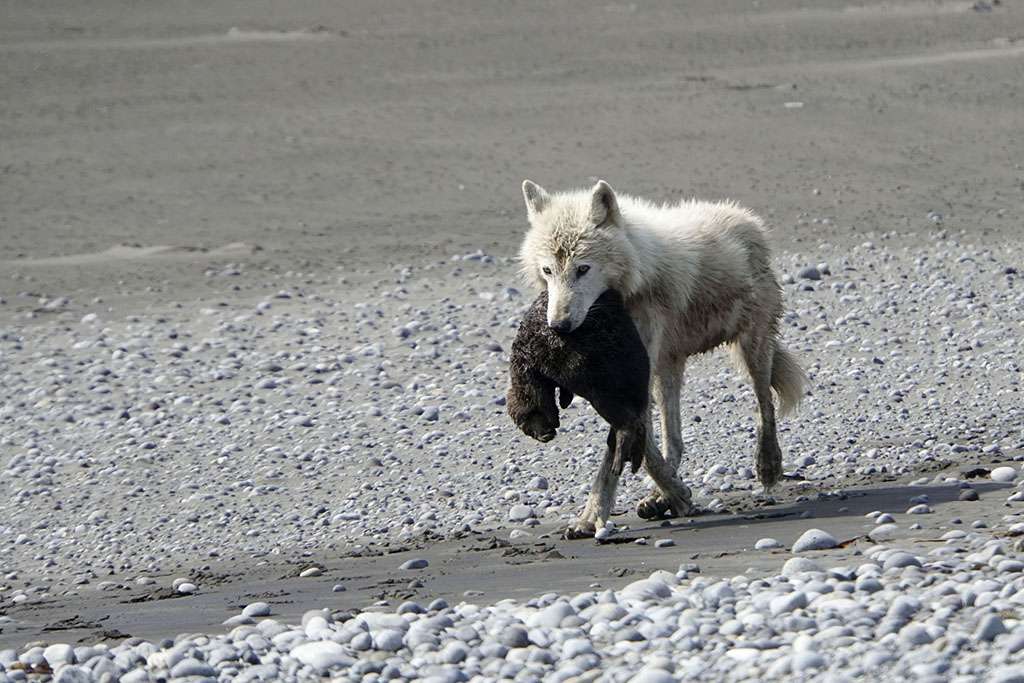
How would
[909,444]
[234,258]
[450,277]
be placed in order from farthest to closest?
[234,258], [450,277], [909,444]

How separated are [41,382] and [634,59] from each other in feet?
41.6

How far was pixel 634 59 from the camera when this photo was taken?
22344 mm

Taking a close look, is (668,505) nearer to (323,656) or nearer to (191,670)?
(323,656)

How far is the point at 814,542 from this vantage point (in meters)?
6.29

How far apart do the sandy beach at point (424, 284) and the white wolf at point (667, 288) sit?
1.14 feet

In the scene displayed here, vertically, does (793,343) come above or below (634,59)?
below

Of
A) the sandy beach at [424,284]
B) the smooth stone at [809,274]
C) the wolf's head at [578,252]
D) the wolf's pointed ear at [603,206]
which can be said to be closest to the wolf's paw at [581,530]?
the sandy beach at [424,284]

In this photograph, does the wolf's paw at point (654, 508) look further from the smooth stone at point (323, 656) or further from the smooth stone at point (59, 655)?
the smooth stone at point (59, 655)

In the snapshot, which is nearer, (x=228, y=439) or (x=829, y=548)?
(x=829, y=548)

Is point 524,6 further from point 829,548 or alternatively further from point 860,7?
point 829,548

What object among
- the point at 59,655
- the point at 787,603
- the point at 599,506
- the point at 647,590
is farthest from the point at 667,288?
the point at 59,655

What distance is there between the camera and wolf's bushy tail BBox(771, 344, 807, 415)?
8.59 m

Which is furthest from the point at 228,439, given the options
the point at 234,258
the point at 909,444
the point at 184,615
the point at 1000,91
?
the point at 1000,91

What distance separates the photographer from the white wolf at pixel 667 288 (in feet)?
23.1
